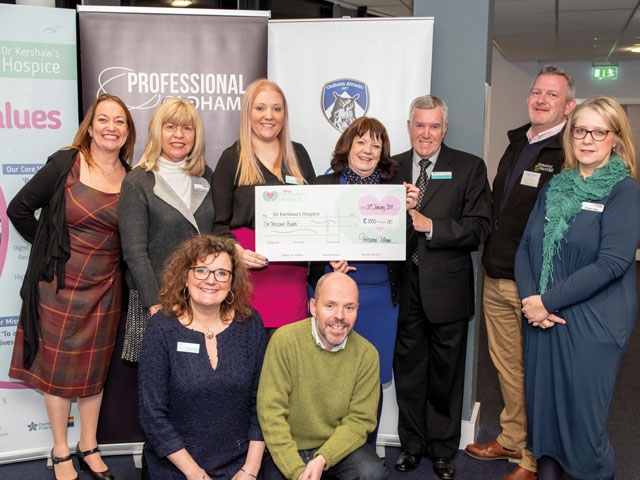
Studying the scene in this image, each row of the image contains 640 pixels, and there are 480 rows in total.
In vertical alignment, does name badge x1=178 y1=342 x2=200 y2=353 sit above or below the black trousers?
above

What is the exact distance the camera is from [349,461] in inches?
102

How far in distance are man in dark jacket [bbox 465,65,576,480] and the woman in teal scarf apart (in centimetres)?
47

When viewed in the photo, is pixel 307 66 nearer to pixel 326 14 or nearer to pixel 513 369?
pixel 513 369

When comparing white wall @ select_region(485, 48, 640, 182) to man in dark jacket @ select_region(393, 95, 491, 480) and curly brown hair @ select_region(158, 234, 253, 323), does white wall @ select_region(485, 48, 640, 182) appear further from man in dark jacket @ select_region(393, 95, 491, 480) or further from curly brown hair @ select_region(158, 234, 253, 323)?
curly brown hair @ select_region(158, 234, 253, 323)

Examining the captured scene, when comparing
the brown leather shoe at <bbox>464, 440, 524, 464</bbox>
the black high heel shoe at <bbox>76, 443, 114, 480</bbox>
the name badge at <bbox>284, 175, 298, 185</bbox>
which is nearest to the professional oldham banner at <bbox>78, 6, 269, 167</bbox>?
the name badge at <bbox>284, 175, 298, 185</bbox>

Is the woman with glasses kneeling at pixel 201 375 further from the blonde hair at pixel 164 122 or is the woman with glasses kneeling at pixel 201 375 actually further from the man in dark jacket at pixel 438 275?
the man in dark jacket at pixel 438 275

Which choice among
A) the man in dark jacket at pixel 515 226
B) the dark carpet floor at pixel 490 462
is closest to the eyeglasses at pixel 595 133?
the man in dark jacket at pixel 515 226

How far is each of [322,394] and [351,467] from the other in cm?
31

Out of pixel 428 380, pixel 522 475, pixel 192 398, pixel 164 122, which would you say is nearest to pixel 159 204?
pixel 164 122

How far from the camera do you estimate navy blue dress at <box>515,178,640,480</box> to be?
254 cm

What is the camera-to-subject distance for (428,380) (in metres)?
3.36

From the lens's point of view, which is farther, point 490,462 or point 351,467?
point 490,462

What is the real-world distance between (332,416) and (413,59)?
1.91m

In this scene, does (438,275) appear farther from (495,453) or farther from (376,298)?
(495,453)
